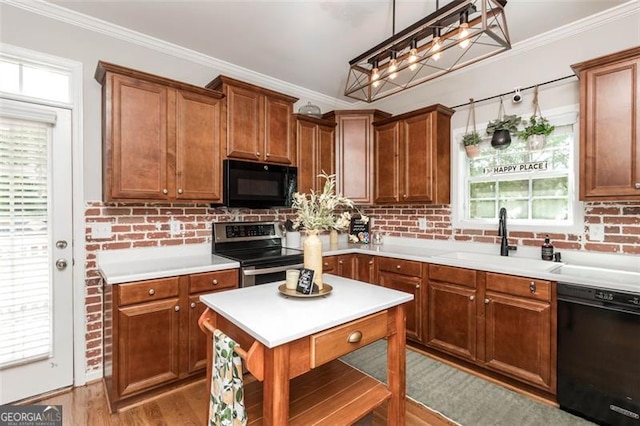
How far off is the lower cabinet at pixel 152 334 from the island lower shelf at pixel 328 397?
851 mm

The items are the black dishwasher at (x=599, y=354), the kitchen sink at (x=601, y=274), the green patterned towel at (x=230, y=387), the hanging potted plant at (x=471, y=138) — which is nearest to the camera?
the green patterned towel at (x=230, y=387)

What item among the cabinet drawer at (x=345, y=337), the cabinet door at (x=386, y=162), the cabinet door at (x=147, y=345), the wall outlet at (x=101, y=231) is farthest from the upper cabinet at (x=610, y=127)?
the wall outlet at (x=101, y=231)

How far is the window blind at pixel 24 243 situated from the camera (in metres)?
2.14

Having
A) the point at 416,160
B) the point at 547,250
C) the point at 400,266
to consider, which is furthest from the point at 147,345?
the point at 547,250

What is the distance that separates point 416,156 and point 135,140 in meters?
2.56

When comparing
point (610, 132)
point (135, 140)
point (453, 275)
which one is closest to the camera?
point (610, 132)

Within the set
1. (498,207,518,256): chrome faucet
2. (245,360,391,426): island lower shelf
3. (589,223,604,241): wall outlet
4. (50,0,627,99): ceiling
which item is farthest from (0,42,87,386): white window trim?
(589,223,604,241): wall outlet

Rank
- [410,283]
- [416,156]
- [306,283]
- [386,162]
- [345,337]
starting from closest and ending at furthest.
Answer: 1. [345,337]
2. [306,283]
3. [410,283]
4. [416,156]
5. [386,162]

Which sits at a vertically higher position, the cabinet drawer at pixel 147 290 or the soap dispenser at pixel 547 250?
the soap dispenser at pixel 547 250

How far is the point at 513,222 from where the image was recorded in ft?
9.52

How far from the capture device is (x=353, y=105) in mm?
4316

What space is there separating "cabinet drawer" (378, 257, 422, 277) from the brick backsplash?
638mm

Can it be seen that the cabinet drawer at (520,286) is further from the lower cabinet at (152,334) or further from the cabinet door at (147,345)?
the cabinet door at (147,345)

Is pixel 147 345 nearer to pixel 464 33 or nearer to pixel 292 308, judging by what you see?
pixel 292 308
